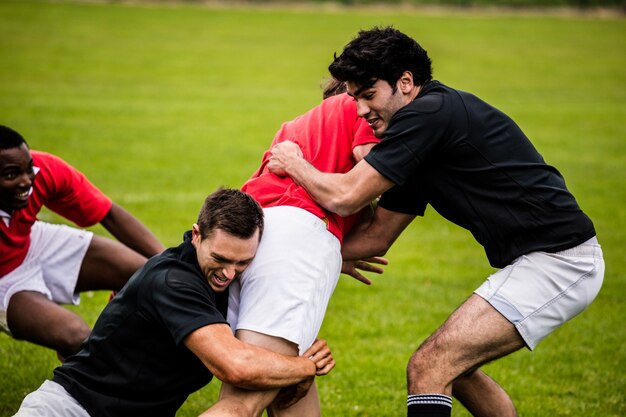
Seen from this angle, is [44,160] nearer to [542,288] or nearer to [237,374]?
[237,374]

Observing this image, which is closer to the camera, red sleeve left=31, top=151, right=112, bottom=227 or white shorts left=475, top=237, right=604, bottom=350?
white shorts left=475, top=237, right=604, bottom=350

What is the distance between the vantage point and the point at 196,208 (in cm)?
1365

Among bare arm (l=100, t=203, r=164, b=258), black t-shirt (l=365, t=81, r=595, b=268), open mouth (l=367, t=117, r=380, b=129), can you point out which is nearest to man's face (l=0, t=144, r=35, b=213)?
bare arm (l=100, t=203, r=164, b=258)

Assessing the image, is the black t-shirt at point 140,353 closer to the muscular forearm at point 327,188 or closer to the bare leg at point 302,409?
the bare leg at point 302,409

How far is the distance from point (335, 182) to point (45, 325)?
8.95 feet

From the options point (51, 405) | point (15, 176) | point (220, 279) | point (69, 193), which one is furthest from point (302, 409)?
point (69, 193)

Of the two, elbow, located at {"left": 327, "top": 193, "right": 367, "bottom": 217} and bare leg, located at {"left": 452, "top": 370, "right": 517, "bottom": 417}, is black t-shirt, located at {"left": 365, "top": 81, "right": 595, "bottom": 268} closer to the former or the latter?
elbow, located at {"left": 327, "top": 193, "right": 367, "bottom": 217}

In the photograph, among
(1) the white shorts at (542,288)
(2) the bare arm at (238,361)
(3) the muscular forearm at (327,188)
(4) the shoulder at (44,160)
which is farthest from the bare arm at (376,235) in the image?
(4) the shoulder at (44,160)

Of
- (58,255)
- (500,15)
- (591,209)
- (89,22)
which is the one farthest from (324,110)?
(500,15)

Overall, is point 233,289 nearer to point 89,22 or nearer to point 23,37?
point 23,37

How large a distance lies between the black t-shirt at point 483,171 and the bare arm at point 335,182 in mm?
87

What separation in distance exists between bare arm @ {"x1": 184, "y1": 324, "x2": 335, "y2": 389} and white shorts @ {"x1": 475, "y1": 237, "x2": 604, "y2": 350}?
3.91 feet

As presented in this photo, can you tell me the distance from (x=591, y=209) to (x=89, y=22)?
32.5m

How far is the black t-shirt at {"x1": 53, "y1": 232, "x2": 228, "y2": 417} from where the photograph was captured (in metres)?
4.77
